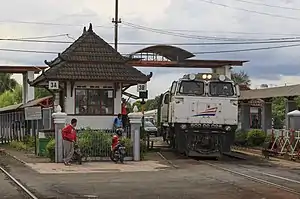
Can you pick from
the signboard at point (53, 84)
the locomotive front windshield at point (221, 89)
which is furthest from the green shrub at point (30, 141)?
the locomotive front windshield at point (221, 89)

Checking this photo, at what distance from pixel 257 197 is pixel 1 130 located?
44.1m

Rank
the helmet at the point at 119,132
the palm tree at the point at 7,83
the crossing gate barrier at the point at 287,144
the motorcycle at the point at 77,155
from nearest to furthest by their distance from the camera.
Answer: the motorcycle at the point at 77,155, the helmet at the point at 119,132, the crossing gate barrier at the point at 287,144, the palm tree at the point at 7,83

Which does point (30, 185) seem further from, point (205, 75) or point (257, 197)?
point (205, 75)

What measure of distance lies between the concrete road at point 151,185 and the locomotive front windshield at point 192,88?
630 centimetres

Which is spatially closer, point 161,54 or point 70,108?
point 70,108

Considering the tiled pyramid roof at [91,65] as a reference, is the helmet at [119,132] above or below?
below

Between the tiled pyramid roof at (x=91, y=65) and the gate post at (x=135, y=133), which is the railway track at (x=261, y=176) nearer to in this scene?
the gate post at (x=135, y=133)

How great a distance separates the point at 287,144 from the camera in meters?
28.9

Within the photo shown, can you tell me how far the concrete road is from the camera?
15266 millimetres

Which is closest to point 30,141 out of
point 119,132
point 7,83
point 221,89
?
point 119,132

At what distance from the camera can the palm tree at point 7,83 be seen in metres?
93.2

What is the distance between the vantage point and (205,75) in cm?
2805

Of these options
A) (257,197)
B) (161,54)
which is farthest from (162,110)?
(257,197)

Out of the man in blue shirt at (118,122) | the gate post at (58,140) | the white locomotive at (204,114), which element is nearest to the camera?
the gate post at (58,140)
